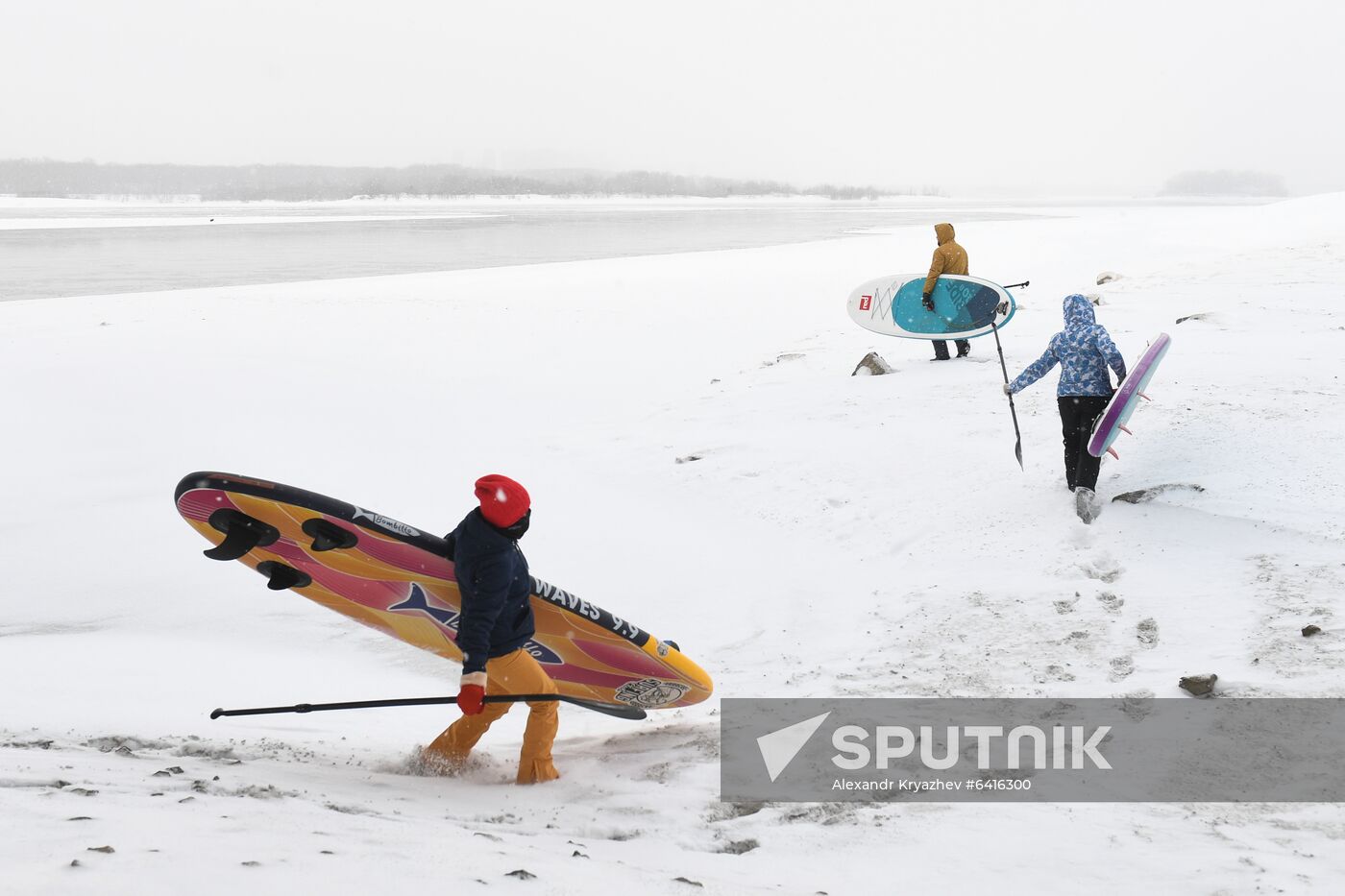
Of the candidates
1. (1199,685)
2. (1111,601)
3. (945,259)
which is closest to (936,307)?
(945,259)

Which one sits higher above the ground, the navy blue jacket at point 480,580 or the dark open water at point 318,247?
the dark open water at point 318,247

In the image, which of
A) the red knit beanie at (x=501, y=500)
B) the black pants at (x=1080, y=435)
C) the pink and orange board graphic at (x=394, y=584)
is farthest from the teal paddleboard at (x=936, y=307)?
the red knit beanie at (x=501, y=500)

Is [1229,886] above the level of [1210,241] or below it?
below

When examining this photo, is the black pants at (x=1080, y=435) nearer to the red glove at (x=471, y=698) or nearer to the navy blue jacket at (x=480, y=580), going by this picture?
the navy blue jacket at (x=480, y=580)

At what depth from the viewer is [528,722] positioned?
4430 millimetres

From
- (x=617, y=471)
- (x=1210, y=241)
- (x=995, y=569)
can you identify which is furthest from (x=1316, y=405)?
(x=1210, y=241)

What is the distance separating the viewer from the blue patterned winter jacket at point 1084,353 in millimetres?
6906

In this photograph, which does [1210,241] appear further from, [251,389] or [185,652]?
[185,652]

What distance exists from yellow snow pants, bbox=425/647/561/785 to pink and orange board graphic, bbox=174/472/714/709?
18.2 inches

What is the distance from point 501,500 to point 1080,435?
488 cm

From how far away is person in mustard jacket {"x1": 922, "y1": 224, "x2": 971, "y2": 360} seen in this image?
1201cm

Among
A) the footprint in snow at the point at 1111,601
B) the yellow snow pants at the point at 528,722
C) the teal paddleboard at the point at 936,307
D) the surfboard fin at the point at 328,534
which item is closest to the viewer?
the yellow snow pants at the point at 528,722

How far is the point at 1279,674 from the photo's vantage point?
4.83 meters

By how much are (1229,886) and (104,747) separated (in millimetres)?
4510
